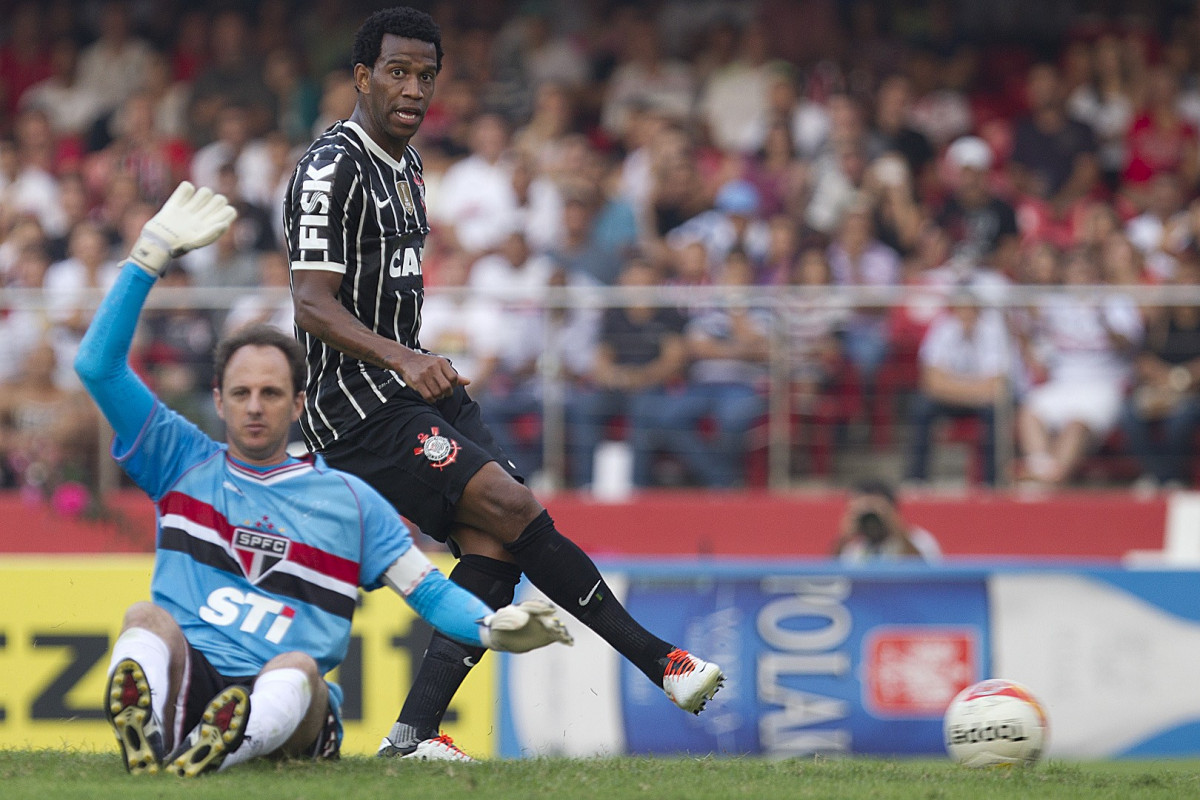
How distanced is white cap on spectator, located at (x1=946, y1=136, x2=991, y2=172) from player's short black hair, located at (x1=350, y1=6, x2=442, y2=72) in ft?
26.7

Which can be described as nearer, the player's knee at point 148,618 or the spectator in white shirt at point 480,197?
the player's knee at point 148,618

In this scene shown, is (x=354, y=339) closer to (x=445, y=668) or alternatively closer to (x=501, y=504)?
(x=501, y=504)

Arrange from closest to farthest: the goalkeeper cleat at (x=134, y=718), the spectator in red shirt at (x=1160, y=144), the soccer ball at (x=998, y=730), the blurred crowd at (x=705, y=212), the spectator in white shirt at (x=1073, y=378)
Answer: the goalkeeper cleat at (x=134, y=718) → the soccer ball at (x=998, y=730) → the spectator in white shirt at (x=1073, y=378) → the blurred crowd at (x=705, y=212) → the spectator in red shirt at (x=1160, y=144)

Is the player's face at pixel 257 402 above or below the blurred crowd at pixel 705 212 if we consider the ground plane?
below

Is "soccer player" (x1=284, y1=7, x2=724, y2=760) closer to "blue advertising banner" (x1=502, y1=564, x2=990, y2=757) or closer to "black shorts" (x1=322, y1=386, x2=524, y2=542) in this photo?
"black shorts" (x1=322, y1=386, x2=524, y2=542)

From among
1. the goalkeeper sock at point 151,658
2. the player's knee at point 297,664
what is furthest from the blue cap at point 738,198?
the goalkeeper sock at point 151,658

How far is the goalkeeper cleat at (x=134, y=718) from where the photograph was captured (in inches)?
173

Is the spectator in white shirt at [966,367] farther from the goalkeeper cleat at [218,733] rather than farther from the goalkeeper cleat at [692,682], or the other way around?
the goalkeeper cleat at [218,733]

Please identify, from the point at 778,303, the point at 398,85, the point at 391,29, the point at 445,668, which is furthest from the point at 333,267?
the point at 778,303

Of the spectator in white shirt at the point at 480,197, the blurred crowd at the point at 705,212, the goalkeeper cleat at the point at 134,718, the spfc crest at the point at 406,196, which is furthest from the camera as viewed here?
the spectator in white shirt at the point at 480,197

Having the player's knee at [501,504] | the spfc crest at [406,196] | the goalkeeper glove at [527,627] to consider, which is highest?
the spfc crest at [406,196]

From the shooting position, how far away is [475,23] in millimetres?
16047

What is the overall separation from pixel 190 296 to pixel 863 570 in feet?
17.6

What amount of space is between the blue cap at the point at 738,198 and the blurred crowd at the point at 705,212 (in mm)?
42
